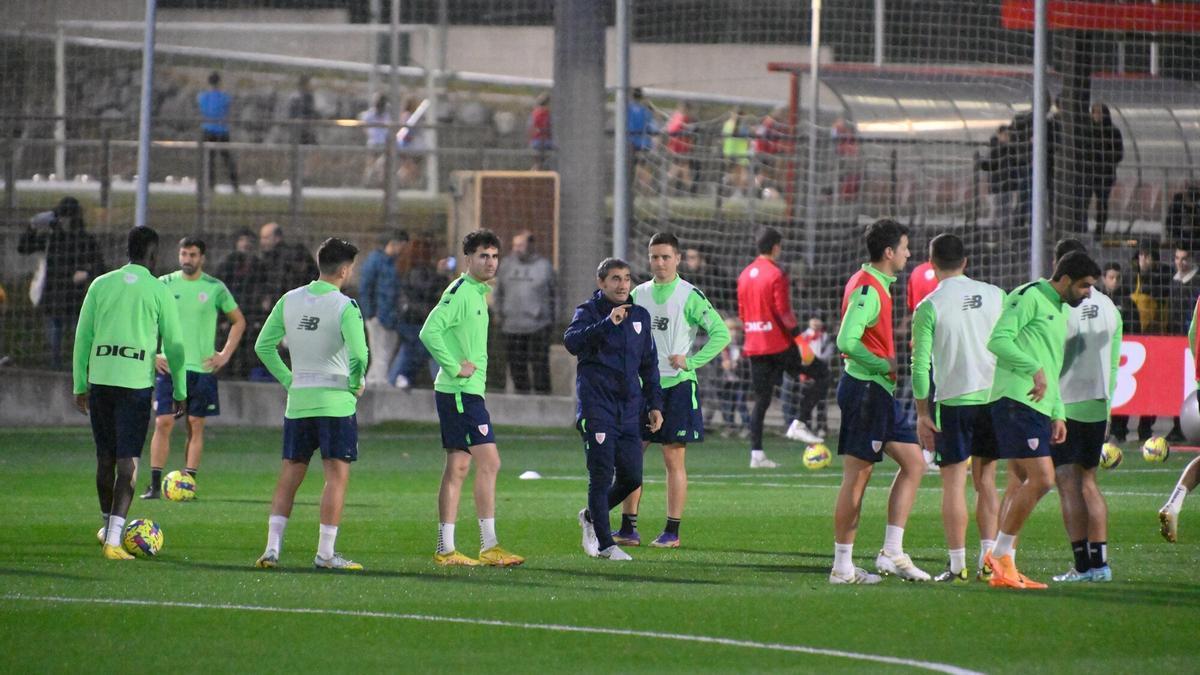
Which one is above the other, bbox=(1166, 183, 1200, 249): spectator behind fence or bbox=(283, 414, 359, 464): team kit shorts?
bbox=(1166, 183, 1200, 249): spectator behind fence

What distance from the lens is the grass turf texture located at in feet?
27.3

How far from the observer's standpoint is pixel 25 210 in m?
24.5

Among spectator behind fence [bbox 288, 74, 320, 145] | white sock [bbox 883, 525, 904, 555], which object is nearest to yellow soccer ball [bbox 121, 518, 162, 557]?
white sock [bbox 883, 525, 904, 555]

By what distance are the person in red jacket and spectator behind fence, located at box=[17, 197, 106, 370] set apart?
27.9ft

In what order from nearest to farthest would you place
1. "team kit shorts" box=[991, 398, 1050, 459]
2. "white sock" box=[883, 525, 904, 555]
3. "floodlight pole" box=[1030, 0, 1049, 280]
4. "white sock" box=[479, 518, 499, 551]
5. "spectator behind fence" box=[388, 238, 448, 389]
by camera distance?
"team kit shorts" box=[991, 398, 1050, 459] → "white sock" box=[883, 525, 904, 555] → "white sock" box=[479, 518, 499, 551] → "floodlight pole" box=[1030, 0, 1049, 280] → "spectator behind fence" box=[388, 238, 448, 389]

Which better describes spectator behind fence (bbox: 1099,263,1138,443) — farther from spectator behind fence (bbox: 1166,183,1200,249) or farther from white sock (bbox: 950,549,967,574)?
white sock (bbox: 950,549,967,574)

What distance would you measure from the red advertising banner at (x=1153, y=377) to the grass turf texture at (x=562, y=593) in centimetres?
385

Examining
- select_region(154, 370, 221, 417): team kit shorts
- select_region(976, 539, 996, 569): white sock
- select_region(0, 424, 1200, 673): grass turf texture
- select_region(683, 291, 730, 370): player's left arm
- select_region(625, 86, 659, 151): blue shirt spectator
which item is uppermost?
select_region(625, 86, 659, 151): blue shirt spectator

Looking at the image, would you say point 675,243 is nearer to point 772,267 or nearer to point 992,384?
point 992,384

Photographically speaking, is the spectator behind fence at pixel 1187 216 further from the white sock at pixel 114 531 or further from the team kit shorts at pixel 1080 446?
the white sock at pixel 114 531

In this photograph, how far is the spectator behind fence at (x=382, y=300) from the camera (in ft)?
79.0

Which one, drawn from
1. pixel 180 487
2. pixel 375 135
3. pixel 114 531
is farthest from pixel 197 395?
pixel 375 135

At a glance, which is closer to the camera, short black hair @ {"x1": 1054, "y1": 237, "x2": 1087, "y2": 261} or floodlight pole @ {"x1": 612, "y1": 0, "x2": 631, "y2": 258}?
short black hair @ {"x1": 1054, "y1": 237, "x2": 1087, "y2": 261}

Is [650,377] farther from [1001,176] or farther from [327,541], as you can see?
[1001,176]
